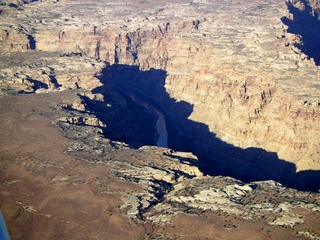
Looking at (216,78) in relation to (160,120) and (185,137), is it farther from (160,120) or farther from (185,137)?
(160,120)

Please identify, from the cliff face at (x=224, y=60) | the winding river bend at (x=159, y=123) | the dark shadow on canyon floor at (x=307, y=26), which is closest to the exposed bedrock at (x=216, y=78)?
the cliff face at (x=224, y=60)

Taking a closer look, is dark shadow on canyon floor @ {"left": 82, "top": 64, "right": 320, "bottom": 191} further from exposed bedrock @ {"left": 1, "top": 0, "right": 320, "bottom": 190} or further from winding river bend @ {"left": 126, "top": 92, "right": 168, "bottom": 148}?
winding river bend @ {"left": 126, "top": 92, "right": 168, "bottom": 148}

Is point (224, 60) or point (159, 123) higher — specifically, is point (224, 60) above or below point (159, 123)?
above

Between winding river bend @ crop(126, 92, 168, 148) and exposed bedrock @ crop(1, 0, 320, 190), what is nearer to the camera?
exposed bedrock @ crop(1, 0, 320, 190)

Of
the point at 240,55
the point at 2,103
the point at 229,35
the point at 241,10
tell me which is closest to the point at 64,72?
the point at 2,103

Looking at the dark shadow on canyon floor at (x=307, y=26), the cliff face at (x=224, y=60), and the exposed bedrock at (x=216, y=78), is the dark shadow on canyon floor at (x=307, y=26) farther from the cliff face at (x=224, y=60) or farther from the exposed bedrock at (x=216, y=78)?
the cliff face at (x=224, y=60)

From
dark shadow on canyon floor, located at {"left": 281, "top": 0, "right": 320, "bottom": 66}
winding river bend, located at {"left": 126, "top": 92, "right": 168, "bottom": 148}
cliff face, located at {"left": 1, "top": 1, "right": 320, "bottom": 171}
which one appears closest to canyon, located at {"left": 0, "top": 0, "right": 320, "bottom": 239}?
cliff face, located at {"left": 1, "top": 1, "right": 320, "bottom": 171}

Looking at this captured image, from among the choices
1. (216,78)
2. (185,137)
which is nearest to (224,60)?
(216,78)
